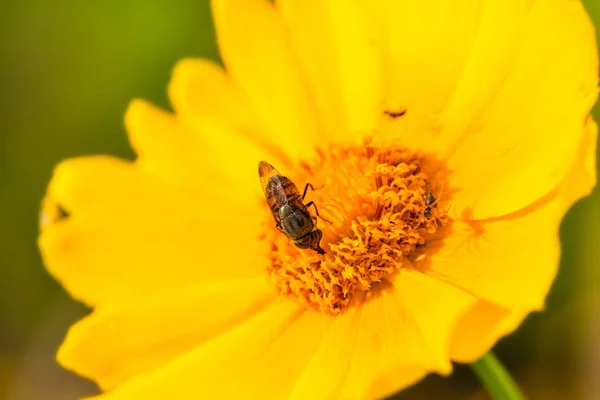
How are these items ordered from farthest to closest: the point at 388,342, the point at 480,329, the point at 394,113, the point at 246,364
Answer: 1. the point at 394,113
2. the point at 246,364
3. the point at 388,342
4. the point at 480,329

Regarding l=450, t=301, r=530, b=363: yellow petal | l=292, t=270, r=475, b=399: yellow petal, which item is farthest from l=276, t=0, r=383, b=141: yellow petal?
l=450, t=301, r=530, b=363: yellow petal

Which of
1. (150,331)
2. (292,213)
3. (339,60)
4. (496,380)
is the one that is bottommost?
(496,380)

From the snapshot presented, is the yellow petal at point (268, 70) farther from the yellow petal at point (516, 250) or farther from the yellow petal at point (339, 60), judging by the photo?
the yellow petal at point (516, 250)

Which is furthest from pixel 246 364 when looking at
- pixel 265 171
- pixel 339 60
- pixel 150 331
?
pixel 339 60

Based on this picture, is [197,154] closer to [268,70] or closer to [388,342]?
[268,70]

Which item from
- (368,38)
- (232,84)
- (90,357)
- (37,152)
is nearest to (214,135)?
(232,84)

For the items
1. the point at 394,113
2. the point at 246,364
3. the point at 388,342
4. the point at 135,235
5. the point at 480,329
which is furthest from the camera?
the point at 135,235

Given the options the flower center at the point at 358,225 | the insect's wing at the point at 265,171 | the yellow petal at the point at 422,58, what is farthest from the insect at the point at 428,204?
the insect's wing at the point at 265,171
